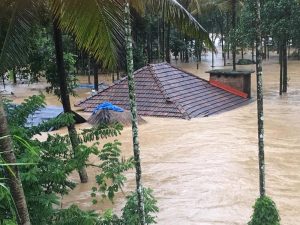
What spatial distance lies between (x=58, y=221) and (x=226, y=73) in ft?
62.5

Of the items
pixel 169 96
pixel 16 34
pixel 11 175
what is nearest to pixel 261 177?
pixel 16 34

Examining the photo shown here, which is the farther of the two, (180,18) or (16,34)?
(16,34)

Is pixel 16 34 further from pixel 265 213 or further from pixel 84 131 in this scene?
pixel 265 213

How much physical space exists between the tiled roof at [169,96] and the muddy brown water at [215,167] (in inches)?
35.0

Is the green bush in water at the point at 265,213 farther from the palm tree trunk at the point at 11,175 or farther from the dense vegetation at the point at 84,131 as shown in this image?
the palm tree trunk at the point at 11,175

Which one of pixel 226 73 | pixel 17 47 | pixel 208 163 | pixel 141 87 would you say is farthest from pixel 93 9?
pixel 226 73

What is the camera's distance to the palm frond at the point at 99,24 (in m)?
5.32

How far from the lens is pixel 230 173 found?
39.1 ft

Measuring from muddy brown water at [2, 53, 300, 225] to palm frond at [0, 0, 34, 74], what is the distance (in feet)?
14.1

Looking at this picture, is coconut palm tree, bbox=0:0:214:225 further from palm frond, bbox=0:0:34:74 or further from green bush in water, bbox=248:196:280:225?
green bush in water, bbox=248:196:280:225

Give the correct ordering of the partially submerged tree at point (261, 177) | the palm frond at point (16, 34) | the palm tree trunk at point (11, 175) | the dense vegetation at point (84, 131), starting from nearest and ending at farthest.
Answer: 1. the palm tree trunk at point (11, 175)
2. the dense vegetation at point (84, 131)
3. the partially submerged tree at point (261, 177)
4. the palm frond at point (16, 34)

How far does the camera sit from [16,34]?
692 centimetres

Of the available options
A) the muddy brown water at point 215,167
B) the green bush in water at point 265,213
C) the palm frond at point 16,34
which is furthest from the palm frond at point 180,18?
the muddy brown water at point 215,167

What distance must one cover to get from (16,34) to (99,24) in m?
2.18
